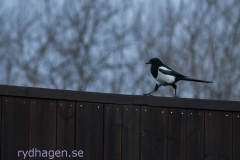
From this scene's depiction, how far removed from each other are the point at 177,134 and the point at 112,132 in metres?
0.59

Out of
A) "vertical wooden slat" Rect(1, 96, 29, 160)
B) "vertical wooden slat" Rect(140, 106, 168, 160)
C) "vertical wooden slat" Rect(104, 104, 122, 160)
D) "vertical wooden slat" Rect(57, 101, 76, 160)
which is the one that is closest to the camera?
"vertical wooden slat" Rect(1, 96, 29, 160)

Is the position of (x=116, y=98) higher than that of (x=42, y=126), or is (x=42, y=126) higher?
(x=116, y=98)

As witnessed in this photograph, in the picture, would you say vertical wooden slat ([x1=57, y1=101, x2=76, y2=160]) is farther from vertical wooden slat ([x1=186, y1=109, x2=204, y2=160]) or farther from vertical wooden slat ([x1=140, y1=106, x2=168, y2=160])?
vertical wooden slat ([x1=186, y1=109, x2=204, y2=160])

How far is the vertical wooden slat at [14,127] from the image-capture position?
5922mm

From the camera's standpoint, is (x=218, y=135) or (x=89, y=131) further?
(x=218, y=135)

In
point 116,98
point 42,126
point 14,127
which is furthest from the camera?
point 116,98

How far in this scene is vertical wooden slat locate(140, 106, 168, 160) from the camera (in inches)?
252

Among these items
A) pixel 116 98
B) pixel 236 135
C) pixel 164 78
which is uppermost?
pixel 164 78

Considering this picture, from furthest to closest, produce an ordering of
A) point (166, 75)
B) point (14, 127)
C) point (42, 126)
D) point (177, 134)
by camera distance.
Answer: point (166, 75) < point (177, 134) < point (42, 126) < point (14, 127)

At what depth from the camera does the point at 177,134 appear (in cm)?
647

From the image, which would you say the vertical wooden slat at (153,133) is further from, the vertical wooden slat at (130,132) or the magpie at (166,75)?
the magpie at (166,75)

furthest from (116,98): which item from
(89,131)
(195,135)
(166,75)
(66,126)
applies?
(166,75)

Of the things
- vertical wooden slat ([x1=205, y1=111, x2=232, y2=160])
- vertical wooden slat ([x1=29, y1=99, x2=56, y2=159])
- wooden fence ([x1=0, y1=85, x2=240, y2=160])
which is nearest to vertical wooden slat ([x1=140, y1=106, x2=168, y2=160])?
wooden fence ([x1=0, y1=85, x2=240, y2=160])

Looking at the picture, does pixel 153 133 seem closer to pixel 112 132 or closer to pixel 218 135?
pixel 112 132
